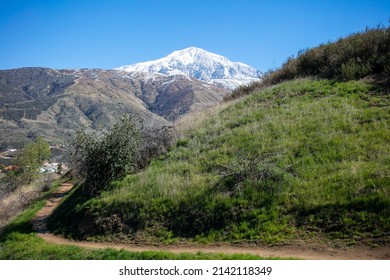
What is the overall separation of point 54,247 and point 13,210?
1277 centimetres

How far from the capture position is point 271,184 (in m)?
11.4

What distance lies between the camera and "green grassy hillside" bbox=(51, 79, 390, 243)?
374 inches

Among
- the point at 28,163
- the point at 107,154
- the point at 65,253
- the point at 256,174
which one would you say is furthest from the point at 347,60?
the point at 28,163

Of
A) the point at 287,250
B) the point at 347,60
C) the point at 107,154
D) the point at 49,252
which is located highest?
the point at 347,60

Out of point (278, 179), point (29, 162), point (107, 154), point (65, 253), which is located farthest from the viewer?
point (29, 162)

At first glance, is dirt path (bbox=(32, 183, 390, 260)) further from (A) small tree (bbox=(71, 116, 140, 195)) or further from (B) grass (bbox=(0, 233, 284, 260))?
(A) small tree (bbox=(71, 116, 140, 195))

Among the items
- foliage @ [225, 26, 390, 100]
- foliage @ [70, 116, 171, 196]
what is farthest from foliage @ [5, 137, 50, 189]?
foliage @ [225, 26, 390, 100]

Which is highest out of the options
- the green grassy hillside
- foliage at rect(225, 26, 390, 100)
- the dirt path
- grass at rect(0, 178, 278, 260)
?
foliage at rect(225, 26, 390, 100)

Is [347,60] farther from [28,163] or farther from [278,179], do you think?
[28,163]

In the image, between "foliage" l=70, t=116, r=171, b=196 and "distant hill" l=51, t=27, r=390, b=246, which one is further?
"foliage" l=70, t=116, r=171, b=196

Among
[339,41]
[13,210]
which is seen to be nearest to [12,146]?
[13,210]

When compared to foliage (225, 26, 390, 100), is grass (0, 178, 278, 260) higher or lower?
lower

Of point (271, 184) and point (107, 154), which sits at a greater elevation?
point (107, 154)
